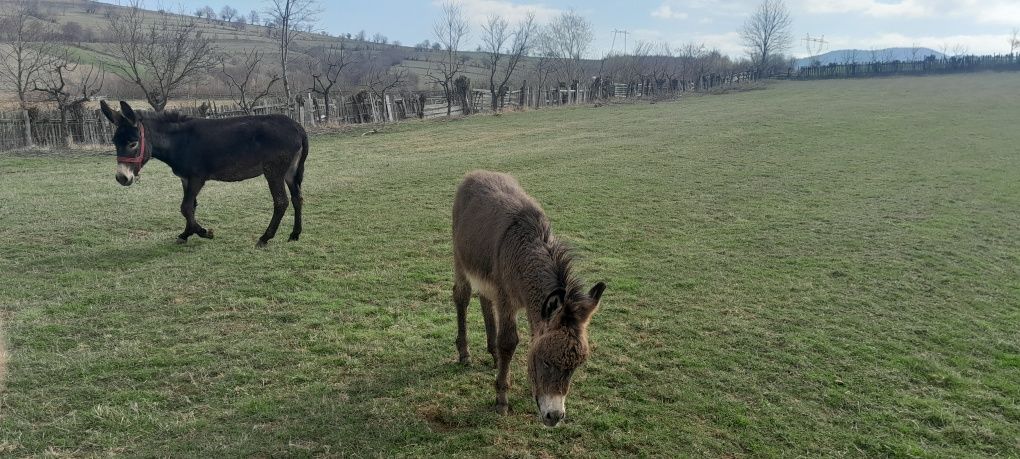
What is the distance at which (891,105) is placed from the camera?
3391cm

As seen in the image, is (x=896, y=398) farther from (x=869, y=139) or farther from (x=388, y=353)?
(x=869, y=139)

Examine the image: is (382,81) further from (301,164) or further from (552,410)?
(552,410)

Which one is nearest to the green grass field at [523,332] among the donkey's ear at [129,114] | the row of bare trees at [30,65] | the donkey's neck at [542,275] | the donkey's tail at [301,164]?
the donkey's tail at [301,164]

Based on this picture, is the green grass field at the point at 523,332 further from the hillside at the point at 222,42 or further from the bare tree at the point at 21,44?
the hillside at the point at 222,42

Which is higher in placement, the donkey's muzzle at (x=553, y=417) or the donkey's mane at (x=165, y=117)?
the donkey's mane at (x=165, y=117)

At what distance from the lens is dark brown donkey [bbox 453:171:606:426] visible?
3258 mm

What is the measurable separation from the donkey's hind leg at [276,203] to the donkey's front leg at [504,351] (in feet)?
18.8

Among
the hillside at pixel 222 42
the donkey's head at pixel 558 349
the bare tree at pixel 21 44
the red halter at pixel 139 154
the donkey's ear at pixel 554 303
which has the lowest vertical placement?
the donkey's head at pixel 558 349

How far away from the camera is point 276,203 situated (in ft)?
28.5

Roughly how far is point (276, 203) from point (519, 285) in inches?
245

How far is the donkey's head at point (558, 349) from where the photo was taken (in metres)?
3.21

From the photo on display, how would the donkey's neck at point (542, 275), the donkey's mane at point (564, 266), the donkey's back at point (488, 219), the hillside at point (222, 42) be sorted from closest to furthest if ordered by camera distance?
the donkey's mane at point (564, 266)
the donkey's neck at point (542, 275)
the donkey's back at point (488, 219)
the hillside at point (222, 42)

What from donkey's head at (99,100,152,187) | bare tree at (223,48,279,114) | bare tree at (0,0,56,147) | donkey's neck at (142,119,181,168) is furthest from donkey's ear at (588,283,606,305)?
bare tree at (0,0,56,147)

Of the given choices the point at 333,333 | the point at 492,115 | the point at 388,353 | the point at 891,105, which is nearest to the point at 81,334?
the point at 333,333
